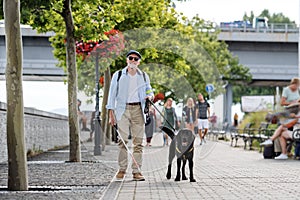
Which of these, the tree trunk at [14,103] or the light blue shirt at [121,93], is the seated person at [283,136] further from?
the tree trunk at [14,103]

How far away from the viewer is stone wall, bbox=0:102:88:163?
16.1m

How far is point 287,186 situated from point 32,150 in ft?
34.7

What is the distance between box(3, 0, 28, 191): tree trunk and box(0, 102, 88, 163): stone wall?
220 inches

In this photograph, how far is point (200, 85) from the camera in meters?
49.2

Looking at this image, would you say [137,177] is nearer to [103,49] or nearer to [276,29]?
[103,49]

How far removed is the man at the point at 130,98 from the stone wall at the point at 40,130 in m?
4.69

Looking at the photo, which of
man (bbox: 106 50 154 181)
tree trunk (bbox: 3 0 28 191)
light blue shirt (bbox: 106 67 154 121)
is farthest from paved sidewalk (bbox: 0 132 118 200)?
light blue shirt (bbox: 106 67 154 121)

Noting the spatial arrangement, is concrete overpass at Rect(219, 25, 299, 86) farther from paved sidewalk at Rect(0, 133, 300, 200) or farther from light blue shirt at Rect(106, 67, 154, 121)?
light blue shirt at Rect(106, 67, 154, 121)

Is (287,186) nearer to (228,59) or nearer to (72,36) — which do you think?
(72,36)

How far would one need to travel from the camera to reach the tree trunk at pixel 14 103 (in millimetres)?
10109

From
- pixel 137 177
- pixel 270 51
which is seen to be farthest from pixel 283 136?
pixel 270 51

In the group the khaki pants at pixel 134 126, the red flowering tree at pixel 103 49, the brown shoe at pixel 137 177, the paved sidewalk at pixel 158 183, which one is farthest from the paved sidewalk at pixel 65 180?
the red flowering tree at pixel 103 49

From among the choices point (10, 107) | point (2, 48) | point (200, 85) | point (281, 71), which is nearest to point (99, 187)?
point (10, 107)

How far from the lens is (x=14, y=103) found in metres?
10.1
